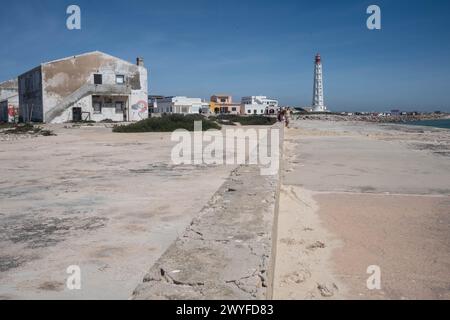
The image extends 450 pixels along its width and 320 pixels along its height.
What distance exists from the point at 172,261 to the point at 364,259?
79.8 inches

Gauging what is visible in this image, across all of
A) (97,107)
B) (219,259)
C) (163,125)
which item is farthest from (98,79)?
(219,259)

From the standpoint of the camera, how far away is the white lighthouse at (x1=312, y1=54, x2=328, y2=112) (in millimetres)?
121875

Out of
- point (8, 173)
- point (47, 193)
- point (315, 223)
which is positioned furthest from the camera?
point (8, 173)

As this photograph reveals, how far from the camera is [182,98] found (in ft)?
249

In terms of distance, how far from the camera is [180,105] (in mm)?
74312

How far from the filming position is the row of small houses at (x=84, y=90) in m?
36.7

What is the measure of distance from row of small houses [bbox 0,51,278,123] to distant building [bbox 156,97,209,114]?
30498 mm

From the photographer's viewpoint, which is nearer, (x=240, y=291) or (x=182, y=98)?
(x=240, y=291)
